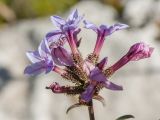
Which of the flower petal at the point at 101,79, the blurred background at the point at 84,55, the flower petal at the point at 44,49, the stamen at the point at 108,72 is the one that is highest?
the blurred background at the point at 84,55

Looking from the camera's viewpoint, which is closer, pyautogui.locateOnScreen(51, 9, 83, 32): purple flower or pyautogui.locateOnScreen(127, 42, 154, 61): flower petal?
pyautogui.locateOnScreen(51, 9, 83, 32): purple flower

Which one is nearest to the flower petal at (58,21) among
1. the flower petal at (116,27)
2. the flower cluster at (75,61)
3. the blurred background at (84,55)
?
the flower cluster at (75,61)

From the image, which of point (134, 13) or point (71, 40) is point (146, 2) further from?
point (71, 40)

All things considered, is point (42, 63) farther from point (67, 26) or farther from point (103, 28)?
point (103, 28)

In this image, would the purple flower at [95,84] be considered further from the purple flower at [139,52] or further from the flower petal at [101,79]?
the purple flower at [139,52]

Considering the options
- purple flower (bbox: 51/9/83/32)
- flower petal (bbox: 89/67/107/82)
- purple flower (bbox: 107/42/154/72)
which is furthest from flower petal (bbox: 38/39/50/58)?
purple flower (bbox: 107/42/154/72)

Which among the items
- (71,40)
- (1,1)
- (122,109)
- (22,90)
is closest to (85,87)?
(71,40)

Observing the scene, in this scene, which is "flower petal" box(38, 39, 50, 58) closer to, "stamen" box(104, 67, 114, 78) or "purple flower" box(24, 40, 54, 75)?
"purple flower" box(24, 40, 54, 75)
